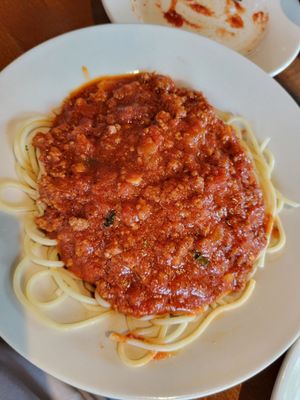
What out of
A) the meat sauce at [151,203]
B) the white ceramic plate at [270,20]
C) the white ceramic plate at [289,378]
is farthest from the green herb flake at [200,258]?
the white ceramic plate at [270,20]

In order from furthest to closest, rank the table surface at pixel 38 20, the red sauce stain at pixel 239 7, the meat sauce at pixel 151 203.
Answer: the red sauce stain at pixel 239 7
the table surface at pixel 38 20
the meat sauce at pixel 151 203

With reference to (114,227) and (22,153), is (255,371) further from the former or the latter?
(22,153)

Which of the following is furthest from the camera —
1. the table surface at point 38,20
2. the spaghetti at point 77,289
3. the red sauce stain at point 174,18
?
the red sauce stain at point 174,18

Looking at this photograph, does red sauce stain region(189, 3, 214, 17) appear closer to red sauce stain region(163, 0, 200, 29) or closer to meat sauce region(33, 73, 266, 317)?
red sauce stain region(163, 0, 200, 29)

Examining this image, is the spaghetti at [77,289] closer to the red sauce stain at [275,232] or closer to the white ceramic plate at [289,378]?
the red sauce stain at [275,232]

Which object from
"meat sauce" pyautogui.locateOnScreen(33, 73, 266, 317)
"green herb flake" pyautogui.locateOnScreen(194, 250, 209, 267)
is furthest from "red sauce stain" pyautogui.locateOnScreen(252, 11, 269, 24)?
"green herb flake" pyautogui.locateOnScreen(194, 250, 209, 267)

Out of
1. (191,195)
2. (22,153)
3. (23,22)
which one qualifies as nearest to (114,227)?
(191,195)
